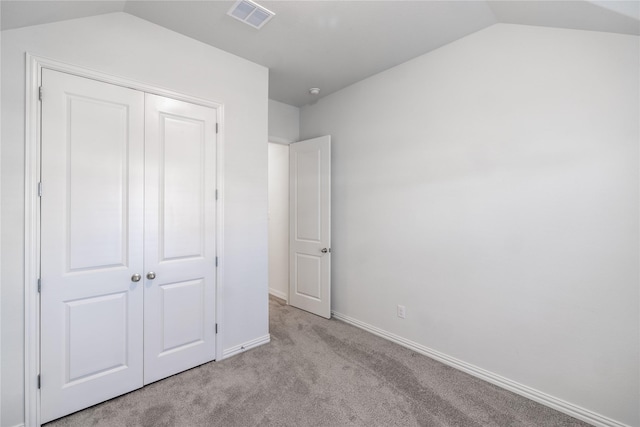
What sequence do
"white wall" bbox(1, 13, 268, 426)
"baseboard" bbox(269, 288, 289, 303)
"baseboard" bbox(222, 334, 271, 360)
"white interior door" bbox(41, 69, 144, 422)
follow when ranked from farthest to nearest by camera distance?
"baseboard" bbox(269, 288, 289, 303) → "baseboard" bbox(222, 334, 271, 360) → "white interior door" bbox(41, 69, 144, 422) → "white wall" bbox(1, 13, 268, 426)

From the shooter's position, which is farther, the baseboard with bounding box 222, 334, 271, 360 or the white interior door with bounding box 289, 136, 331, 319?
the white interior door with bounding box 289, 136, 331, 319

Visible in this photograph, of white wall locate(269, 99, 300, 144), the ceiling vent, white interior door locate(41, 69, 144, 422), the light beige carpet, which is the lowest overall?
the light beige carpet

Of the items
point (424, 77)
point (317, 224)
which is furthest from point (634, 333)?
point (317, 224)

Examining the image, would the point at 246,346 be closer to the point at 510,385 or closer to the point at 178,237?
the point at 178,237

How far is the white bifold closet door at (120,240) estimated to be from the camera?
1735 millimetres

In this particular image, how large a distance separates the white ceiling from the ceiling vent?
0.05 metres

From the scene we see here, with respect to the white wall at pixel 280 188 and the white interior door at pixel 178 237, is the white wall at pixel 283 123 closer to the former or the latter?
the white wall at pixel 280 188

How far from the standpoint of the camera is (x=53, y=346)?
5.68 ft

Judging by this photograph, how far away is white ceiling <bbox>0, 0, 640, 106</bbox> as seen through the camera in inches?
63.1

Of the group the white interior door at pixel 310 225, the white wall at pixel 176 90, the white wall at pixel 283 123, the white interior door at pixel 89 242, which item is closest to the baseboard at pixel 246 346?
the white wall at pixel 176 90

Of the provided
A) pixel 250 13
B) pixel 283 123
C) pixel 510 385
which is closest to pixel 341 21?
pixel 250 13

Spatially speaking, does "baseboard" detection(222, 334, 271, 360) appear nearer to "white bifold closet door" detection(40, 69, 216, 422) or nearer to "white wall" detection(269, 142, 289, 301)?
"white bifold closet door" detection(40, 69, 216, 422)

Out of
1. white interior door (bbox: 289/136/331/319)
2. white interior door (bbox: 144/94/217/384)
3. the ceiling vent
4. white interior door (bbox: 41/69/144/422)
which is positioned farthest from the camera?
white interior door (bbox: 289/136/331/319)

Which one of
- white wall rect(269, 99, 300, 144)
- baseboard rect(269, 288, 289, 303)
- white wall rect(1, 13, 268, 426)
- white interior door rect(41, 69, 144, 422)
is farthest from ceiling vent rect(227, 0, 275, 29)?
baseboard rect(269, 288, 289, 303)
